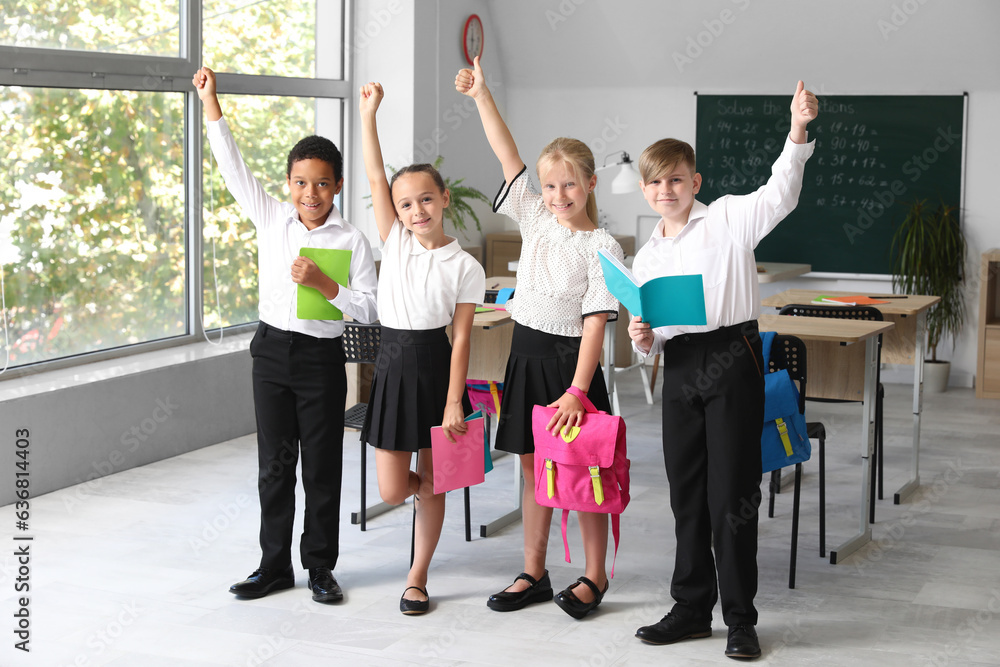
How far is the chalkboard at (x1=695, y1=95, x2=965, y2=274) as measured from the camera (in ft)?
23.3

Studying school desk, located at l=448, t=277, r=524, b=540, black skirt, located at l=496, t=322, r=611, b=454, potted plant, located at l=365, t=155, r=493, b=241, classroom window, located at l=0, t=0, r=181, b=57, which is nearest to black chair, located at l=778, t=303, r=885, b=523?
school desk, located at l=448, t=277, r=524, b=540

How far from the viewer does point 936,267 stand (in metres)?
6.91

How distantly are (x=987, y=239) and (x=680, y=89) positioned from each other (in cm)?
230

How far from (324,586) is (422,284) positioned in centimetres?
101

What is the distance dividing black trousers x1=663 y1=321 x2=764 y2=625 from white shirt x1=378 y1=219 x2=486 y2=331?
631 mm

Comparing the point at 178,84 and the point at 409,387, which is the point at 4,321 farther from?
the point at 409,387

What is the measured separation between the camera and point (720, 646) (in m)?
3.04

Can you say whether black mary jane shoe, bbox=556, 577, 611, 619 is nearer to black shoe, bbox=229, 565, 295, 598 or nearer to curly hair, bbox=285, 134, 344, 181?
black shoe, bbox=229, 565, 295, 598

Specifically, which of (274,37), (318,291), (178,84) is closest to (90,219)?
(178,84)

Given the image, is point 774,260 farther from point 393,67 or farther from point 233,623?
point 233,623

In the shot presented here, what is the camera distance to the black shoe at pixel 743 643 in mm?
2939

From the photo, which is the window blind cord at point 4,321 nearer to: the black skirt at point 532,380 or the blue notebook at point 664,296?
the black skirt at point 532,380

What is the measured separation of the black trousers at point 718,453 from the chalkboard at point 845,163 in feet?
15.4

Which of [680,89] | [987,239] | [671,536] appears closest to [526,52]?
[680,89]
